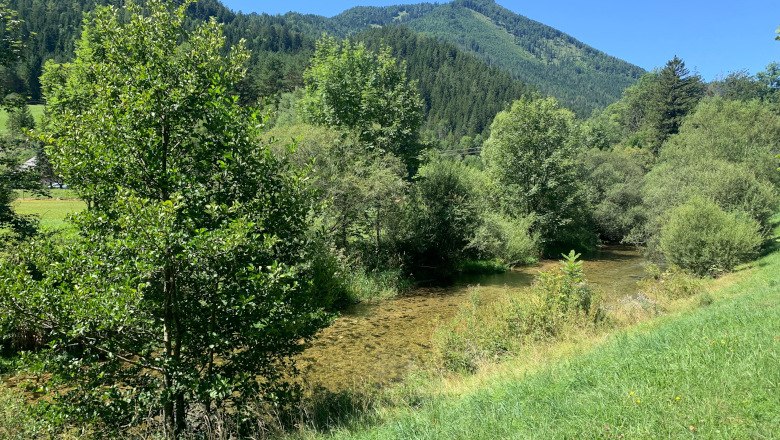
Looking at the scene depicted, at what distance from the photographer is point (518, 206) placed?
41.0 metres

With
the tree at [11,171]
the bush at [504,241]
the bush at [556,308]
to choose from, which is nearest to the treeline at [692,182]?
the bush at [556,308]

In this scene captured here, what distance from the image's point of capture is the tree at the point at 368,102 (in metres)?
30.3

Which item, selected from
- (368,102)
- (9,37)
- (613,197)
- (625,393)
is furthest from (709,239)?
(9,37)

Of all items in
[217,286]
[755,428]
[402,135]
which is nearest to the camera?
[755,428]

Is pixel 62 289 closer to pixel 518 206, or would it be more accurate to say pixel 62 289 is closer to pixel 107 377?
pixel 107 377

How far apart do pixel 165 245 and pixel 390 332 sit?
1263cm

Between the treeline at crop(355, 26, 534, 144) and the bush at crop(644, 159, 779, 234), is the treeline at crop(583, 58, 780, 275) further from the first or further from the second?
the treeline at crop(355, 26, 534, 144)

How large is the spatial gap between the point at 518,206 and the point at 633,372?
1396 inches

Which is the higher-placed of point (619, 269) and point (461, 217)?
point (461, 217)

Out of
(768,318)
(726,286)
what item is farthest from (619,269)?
(768,318)

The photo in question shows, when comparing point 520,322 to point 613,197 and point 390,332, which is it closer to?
point 390,332

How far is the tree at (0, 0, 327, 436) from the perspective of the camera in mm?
6371

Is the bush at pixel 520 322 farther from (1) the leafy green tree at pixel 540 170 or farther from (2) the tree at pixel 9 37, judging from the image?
(1) the leafy green tree at pixel 540 170

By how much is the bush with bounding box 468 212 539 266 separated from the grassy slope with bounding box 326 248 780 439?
2274 cm
